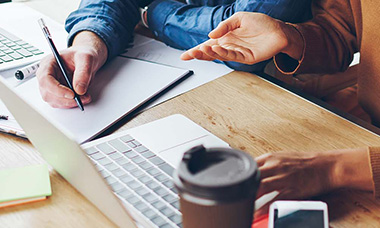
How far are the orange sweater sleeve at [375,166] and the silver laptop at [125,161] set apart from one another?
27 centimetres

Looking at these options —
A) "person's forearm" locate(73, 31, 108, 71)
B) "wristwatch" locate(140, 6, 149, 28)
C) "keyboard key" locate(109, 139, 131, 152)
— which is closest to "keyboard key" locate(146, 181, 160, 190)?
"keyboard key" locate(109, 139, 131, 152)

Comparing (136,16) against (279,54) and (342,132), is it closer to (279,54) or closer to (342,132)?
(279,54)

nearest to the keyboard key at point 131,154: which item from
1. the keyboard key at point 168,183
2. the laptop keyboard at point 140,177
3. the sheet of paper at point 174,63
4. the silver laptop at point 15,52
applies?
the laptop keyboard at point 140,177

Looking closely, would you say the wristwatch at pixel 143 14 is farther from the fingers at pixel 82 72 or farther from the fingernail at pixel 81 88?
the fingernail at pixel 81 88

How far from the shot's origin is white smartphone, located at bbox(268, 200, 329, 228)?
1.93 ft

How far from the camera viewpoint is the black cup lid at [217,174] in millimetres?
372

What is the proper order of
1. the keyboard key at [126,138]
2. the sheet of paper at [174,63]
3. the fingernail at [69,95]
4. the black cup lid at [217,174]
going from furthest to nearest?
the sheet of paper at [174,63] < the fingernail at [69,95] < the keyboard key at [126,138] < the black cup lid at [217,174]

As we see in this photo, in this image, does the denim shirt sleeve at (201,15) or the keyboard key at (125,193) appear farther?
the denim shirt sleeve at (201,15)

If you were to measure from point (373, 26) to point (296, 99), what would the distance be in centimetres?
30

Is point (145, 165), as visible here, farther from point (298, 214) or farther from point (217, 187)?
point (217, 187)

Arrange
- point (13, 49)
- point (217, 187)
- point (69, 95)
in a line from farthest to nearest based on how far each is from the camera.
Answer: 1. point (13, 49)
2. point (69, 95)
3. point (217, 187)

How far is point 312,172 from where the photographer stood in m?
0.70

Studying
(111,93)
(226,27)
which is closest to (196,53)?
(226,27)

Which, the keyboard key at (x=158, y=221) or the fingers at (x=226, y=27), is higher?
the fingers at (x=226, y=27)
